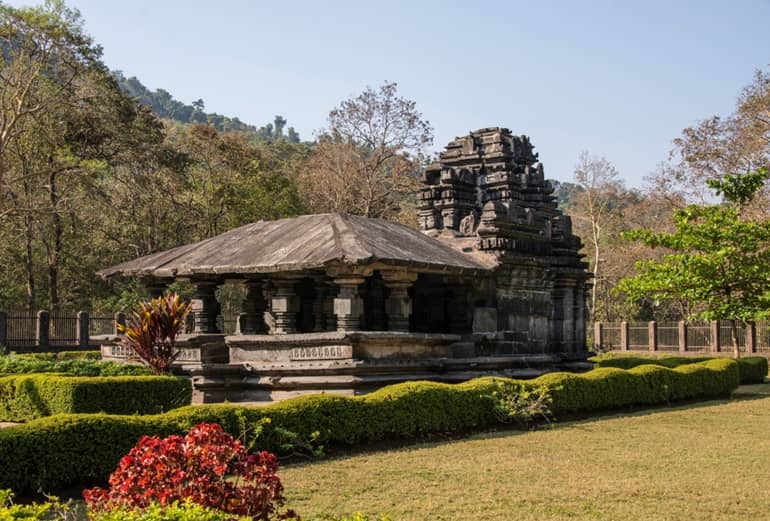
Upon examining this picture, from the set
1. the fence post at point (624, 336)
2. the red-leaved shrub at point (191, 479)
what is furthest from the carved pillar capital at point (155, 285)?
the fence post at point (624, 336)

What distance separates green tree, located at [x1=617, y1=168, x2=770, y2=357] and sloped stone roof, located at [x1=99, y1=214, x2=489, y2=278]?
12.2 ft

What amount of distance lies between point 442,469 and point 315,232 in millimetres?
7870

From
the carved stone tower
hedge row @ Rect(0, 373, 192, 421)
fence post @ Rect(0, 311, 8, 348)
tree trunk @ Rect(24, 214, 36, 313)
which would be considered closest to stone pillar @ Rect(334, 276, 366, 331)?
hedge row @ Rect(0, 373, 192, 421)

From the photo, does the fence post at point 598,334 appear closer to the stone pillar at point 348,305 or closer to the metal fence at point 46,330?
the metal fence at point 46,330

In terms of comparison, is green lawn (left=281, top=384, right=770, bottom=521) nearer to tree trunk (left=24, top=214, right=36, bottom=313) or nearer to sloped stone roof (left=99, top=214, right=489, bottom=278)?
sloped stone roof (left=99, top=214, right=489, bottom=278)

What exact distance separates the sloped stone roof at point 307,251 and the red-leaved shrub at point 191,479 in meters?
8.10

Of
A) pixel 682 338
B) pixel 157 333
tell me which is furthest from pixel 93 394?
pixel 682 338

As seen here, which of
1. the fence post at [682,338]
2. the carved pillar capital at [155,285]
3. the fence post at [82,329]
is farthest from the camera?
the fence post at [682,338]

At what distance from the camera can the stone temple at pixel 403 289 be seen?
13.8m

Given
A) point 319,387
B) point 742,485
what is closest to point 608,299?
point 319,387

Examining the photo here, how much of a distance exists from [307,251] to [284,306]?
1462 millimetres

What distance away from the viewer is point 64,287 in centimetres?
3422

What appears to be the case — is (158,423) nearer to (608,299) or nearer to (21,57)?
(21,57)

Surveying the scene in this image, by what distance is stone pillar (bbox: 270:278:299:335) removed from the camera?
15469 millimetres
